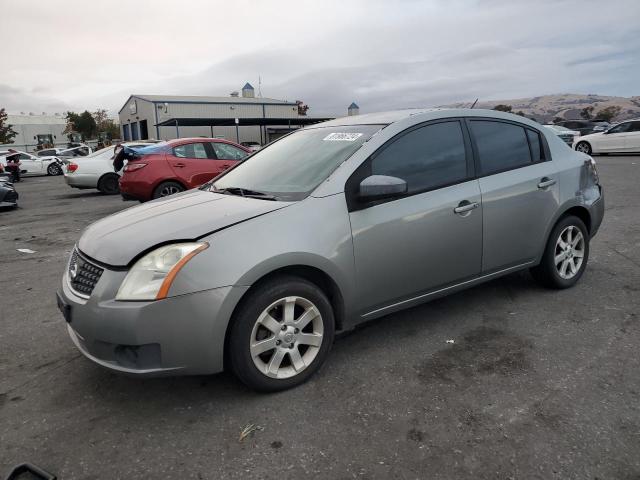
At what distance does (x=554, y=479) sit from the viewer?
2.10 m

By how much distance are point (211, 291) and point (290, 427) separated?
0.81 metres

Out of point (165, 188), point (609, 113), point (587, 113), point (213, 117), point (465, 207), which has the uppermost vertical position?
point (213, 117)

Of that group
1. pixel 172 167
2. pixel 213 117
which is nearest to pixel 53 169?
pixel 213 117

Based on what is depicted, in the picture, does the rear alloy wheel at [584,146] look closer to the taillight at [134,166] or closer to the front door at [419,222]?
the taillight at [134,166]

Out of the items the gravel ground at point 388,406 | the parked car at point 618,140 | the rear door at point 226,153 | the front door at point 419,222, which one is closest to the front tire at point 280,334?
the gravel ground at point 388,406

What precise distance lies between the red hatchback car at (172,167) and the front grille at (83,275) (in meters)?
6.96

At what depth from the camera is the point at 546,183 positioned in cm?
404

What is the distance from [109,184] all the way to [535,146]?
41.9ft

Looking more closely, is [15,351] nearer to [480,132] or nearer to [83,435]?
[83,435]

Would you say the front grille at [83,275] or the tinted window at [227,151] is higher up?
the tinted window at [227,151]

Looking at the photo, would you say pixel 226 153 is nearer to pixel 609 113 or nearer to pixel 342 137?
pixel 342 137

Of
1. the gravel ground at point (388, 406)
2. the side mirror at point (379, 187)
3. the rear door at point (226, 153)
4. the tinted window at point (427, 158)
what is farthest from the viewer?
the rear door at point (226, 153)

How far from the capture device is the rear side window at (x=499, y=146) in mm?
3785

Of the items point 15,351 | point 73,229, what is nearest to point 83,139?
point 73,229
